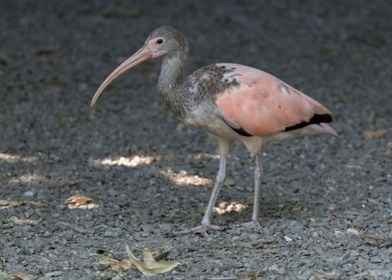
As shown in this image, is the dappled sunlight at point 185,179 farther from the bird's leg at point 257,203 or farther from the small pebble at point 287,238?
the small pebble at point 287,238

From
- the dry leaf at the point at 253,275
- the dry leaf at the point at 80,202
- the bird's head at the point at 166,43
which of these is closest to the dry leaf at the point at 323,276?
the dry leaf at the point at 253,275

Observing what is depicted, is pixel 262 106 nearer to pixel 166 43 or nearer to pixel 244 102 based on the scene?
pixel 244 102

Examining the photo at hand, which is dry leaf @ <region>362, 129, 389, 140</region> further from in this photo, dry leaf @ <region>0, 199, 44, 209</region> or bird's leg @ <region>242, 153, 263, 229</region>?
dry leaf @ <region>0, 199, 44, 209</region>

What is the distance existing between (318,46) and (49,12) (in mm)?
4356

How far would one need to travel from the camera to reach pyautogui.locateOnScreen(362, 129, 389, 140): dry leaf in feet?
35.3

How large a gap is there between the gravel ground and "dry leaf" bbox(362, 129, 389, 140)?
12mm

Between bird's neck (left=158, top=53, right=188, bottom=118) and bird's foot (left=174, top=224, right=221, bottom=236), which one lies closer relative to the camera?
bird's foot (left=174, top=224, right=221, bottom=236)

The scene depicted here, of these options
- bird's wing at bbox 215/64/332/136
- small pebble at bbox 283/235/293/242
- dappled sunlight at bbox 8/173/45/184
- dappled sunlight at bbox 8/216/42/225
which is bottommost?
dappled sunlight at bbox 8/173/45/184

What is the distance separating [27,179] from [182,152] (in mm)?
1771

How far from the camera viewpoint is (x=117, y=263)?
6.90 metres

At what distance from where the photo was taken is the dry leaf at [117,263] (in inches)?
270

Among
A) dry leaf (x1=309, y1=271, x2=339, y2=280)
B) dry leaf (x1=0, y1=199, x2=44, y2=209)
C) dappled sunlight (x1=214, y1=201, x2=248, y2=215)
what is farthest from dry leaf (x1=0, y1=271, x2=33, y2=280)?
dappled sunlight (x1=214, y1=201, x2=248, y2=215)

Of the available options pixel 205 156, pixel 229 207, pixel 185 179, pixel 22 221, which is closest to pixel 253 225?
pixel 229 207

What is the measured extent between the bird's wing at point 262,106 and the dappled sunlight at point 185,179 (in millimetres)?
1466
